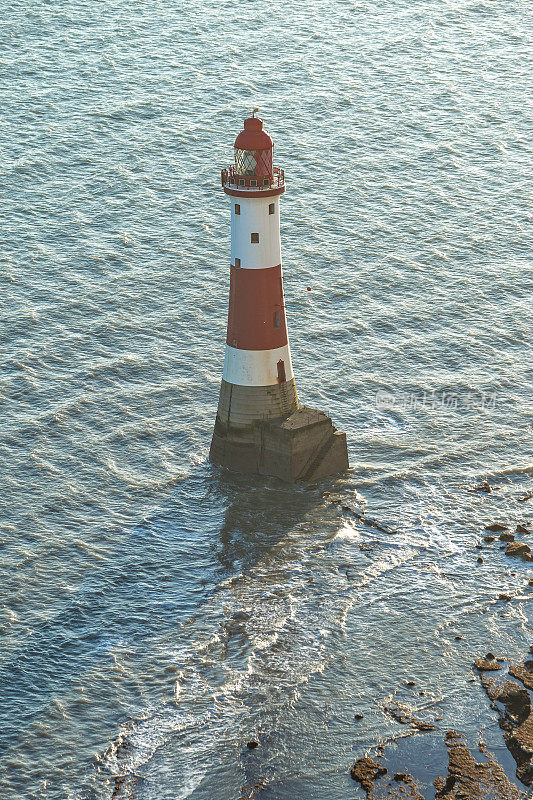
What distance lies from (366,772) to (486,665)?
5.59 m

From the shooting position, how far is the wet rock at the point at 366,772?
30438 mm

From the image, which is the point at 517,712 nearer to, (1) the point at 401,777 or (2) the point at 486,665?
(2) the point at 486,665

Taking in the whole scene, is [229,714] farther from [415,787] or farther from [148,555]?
[148,555]

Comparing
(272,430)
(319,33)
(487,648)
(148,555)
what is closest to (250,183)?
(272,430)

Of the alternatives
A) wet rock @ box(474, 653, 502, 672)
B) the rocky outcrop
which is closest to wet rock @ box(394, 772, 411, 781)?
the rocky outcrop

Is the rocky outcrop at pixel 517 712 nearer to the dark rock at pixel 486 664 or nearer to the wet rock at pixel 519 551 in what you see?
the dark rock at pixel 486 664

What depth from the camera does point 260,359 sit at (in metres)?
44.4

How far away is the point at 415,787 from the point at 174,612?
10341mm

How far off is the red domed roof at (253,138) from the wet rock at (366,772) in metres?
20.7

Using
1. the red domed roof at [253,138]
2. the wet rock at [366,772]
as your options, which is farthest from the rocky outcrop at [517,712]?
the red domed roof at [253,138]

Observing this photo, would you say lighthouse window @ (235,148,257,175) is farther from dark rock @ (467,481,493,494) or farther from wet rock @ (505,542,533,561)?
wet rock @ (505,542,533,561)

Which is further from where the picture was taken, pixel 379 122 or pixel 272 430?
pixel 379 122

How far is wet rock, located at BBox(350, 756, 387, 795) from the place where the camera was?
99.9 ft

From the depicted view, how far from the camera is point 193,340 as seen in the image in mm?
55344
